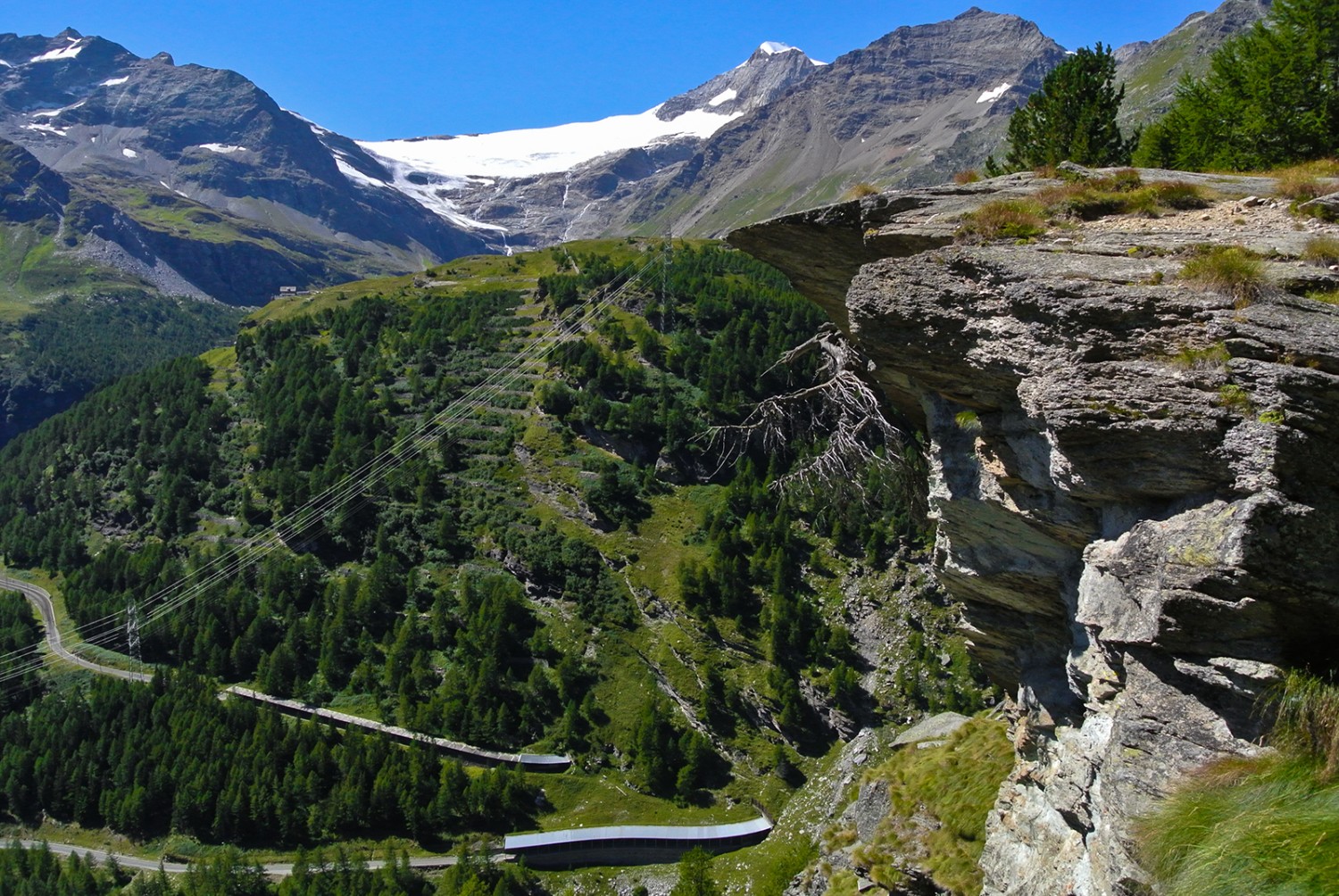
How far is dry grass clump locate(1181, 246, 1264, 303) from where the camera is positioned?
1115 centimetres

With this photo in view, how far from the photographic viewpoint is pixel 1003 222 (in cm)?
1505

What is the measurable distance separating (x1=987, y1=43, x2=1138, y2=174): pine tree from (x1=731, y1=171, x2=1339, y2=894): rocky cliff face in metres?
17.8

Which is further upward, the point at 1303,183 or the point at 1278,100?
the point at 1278,100

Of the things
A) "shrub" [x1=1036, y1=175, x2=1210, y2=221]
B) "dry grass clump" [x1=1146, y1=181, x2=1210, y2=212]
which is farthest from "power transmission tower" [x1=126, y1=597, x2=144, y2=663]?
"dry grass clump" [x1=1146, y1=181, x2=1210, y2=212]

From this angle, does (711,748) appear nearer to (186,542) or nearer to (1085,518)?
(1085,518)

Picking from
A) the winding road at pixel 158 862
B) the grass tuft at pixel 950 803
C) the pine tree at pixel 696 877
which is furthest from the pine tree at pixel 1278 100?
the winding road at pixel 158 862

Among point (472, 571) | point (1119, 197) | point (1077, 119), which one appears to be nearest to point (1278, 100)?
point (1077, 119)

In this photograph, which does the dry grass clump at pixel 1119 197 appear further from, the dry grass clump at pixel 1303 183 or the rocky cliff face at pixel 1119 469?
the dry grass clump at pixel 1303 183

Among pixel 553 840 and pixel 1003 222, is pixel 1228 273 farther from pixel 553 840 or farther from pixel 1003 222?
pixel 553 840

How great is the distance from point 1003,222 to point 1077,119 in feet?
71.7

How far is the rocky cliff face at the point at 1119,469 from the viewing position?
10062 millimetres

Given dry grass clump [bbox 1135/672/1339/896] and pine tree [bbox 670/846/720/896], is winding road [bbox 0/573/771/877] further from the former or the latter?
dry grass clump [bbox 1135/672/1339/896]

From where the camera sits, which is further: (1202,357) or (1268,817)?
(1202,357)

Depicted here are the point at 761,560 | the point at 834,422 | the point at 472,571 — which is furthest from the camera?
the point at 472,571
